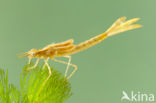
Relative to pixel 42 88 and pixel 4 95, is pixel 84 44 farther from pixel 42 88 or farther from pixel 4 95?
pixel 4 95

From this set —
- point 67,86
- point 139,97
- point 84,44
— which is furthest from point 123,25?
point 139,97

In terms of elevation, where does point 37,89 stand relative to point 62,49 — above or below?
below

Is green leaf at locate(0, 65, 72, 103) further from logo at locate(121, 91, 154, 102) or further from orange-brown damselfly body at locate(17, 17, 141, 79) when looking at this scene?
logo at locate(121, 91, 154, 102)

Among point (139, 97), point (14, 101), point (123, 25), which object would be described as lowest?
point (14, 101)

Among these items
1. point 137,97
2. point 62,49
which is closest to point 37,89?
point 62,49

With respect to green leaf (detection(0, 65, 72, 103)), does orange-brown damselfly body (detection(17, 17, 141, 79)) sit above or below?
above

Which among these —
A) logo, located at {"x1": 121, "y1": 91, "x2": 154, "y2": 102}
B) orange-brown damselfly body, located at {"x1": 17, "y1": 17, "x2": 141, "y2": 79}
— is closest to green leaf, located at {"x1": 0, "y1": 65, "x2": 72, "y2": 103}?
orange-brown damselfly body, located at {"x1": 17, "y1": 17, "x2": 141, "y2": 79}

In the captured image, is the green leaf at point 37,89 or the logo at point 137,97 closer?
the green leaf at point 37,89

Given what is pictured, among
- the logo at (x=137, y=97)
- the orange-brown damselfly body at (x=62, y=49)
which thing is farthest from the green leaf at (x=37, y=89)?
the logo at (x=137, y=97)

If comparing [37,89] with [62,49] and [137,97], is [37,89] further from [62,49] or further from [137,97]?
[137,97]

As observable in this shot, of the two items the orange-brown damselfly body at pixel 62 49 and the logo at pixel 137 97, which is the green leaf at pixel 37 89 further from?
the logo at pixel 137 97

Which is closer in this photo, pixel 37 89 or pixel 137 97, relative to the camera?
pixel 37 89
